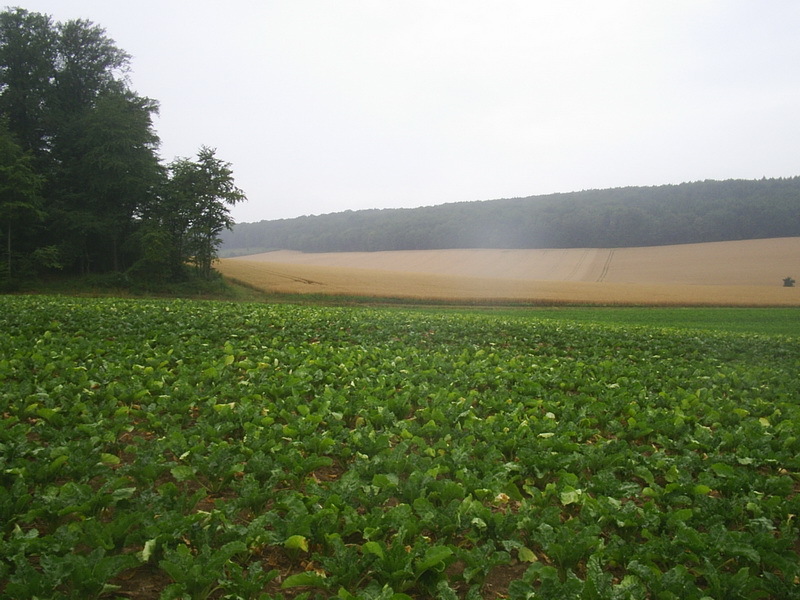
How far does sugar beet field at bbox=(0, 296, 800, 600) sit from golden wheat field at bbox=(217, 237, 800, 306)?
3011cm

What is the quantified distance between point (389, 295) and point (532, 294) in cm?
1305

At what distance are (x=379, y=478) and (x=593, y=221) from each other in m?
84.4

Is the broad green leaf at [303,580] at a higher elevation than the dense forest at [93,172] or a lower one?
lower

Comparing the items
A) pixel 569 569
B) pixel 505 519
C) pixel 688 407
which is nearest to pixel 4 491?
pixel 505 519

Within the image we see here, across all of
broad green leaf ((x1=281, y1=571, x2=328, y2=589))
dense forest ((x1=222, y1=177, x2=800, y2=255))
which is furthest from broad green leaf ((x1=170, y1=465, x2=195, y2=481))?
dense forest ((x1=222, y1=177, x2=800, y2=255))

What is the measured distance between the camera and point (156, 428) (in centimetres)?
575

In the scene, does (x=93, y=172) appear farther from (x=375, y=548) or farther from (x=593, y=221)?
(x=593, y=221)

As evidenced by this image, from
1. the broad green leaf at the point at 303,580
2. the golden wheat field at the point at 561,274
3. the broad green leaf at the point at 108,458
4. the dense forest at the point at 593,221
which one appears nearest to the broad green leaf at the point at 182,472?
the broad green leaf at the point at 108,458

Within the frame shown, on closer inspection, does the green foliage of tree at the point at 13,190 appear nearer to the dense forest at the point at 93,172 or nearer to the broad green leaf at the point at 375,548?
the dense forest at the point at 93,172

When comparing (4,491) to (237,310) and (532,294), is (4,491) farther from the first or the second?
(532,294)

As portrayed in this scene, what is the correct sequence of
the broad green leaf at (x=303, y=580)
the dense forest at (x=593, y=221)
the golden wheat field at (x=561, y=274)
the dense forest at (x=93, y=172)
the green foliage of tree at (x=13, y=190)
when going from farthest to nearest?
the dense forest at (x=593, y=221) < the golden wheat field at (x=561, y=274) < the dense forest at (x=93, y=172) < the green foliage of tree at (x=13, y=190) < the broad green leaf at (x=303, y=580)

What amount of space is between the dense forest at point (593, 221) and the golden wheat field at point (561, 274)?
3.13 m

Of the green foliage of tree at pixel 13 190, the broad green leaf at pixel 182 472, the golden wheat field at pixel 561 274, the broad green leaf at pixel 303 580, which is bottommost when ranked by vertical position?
the broad green leaf at pixel 303 580

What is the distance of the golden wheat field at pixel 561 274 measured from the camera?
4172 cm
